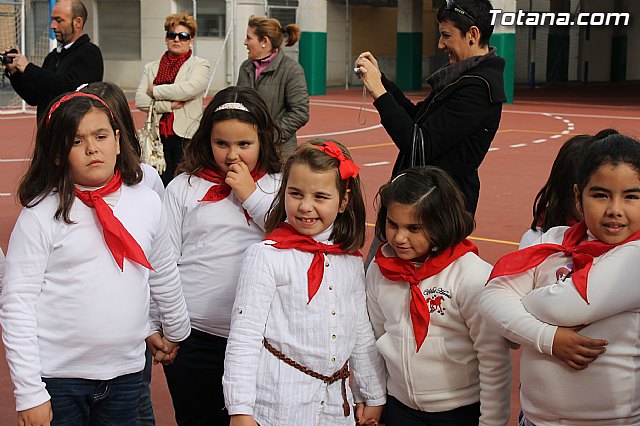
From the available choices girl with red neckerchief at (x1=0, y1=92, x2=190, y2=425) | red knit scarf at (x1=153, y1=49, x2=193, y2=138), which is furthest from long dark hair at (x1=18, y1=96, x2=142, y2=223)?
red knit scarf at (x1=153, y1=49, x2=193, y2=138)

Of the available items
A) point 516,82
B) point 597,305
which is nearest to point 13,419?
point 597,305

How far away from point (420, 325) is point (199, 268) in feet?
3.07

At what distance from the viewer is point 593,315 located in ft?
9.51

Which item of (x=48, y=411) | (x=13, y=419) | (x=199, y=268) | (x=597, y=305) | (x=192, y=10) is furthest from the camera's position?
(x=192, y=10)

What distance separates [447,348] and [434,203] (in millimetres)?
501

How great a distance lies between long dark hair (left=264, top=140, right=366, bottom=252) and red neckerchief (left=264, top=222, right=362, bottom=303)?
0.22 feet

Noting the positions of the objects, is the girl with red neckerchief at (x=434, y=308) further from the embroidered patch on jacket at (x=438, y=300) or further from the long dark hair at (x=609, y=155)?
the long dark hair at (x=609, y=155)

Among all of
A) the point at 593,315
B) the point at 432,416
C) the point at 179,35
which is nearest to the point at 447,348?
the point at 432,416

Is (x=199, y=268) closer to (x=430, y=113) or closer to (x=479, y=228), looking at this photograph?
(x=430, y=113)

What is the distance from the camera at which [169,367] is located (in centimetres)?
387

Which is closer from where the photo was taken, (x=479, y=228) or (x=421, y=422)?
(x=421, y=422)

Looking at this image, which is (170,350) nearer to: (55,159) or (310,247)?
(310,247)

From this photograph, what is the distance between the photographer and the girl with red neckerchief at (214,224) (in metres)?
3.76

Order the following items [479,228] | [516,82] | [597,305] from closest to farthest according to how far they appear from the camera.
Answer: [597,305]
[479,228]
[516,82]
